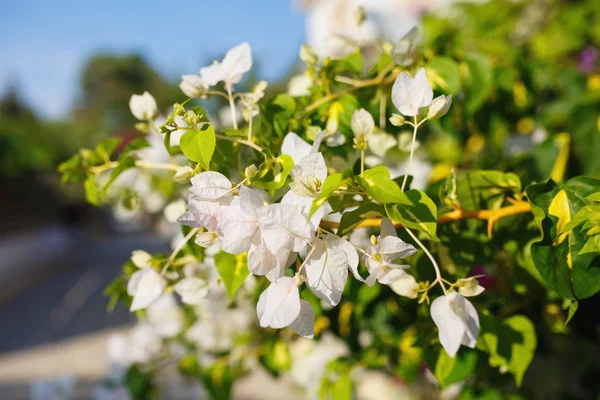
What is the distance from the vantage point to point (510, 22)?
63.2 inches

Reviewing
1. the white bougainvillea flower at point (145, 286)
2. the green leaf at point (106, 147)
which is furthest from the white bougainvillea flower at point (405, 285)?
the green leaf at point (106, 147)

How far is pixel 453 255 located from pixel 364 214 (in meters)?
0.11

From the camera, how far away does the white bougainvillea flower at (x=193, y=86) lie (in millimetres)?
453

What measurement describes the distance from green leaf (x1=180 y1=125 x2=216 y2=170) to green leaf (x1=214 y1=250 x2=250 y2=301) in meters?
0.11

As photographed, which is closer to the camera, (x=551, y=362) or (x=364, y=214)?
(x=364, y=214)

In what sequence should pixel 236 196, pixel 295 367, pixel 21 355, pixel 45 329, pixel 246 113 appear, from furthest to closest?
1. pixel 45 329
2. pixel 21 355
3. pixel 295 367
4. pixel 246 113
5. pixel 236 196

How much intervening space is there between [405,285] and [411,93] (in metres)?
0.15

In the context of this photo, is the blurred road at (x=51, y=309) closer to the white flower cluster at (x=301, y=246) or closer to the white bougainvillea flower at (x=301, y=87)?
the white bougainvillea flower at (x=301, y=87)

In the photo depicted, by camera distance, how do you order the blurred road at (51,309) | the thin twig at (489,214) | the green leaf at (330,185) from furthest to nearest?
the blurred road at (51,309) → the thin twig at (489,214) → the green leaf at (330,185)

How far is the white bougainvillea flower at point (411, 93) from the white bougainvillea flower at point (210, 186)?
5.7 inches

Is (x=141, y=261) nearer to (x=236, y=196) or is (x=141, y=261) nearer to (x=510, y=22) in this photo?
(x=236, y=196)

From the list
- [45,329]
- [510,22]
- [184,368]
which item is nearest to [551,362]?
[184,368]

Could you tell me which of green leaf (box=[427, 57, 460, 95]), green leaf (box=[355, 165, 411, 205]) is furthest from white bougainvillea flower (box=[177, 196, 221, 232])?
green leaf (box=[427, 57, 460, 95])

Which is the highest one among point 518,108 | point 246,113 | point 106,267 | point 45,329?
point 246,113
